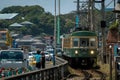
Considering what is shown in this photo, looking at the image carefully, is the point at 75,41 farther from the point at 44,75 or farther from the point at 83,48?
the point at 44,75

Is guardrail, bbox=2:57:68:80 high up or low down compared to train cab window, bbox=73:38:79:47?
down

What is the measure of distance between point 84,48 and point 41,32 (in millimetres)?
121356

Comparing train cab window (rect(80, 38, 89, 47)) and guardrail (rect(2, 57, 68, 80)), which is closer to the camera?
guardrail (rect(2, 57, 68, 80))

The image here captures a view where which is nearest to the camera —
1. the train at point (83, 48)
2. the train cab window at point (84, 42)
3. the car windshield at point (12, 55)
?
the car windshield at point (12, 55)

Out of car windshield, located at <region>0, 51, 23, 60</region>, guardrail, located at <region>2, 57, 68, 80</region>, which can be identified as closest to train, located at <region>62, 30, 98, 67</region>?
guardrail, located at <region>2, 57, 68, 80</region>

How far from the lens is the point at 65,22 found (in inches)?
6083

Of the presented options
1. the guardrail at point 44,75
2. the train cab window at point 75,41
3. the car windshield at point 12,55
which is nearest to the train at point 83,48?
the train cab window at point 75,41

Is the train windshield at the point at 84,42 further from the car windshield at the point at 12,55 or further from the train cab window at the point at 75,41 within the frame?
the car windshield at the point at 12,55

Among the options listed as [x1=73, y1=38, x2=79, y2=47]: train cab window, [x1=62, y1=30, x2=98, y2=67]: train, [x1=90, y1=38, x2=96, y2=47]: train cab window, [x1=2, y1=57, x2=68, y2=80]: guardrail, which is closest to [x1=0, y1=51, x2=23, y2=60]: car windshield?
[x1=2, y1=57, x2=68, y2=80]: guardrail

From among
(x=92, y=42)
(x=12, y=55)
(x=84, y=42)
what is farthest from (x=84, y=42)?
(x=12, y=55)

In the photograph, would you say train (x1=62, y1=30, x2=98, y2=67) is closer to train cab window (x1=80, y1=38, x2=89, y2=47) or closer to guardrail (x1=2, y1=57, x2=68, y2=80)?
train cab window (x1=80, y1=38, x2=89, y2=47)

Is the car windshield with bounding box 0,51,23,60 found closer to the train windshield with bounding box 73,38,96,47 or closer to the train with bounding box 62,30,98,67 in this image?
the train with bounding box 62,30,98,67

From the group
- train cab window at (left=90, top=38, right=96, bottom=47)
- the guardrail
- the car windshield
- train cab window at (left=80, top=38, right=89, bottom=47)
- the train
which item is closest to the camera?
the guardrail

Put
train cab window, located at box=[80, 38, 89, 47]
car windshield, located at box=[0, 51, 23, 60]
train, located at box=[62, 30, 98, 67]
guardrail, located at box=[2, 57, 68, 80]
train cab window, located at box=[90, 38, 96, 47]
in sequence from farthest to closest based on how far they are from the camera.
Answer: train cab window, located at box=[80, 38, 89, 47], train cab window, located at box=[90, 38, 96, 47], train, located at box=[62, 30, 98, 67], car windshield, located at box=[0, 51, 23, 60], guardrail, located at box=[2, 57, 68, 80]
